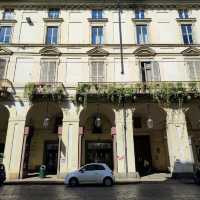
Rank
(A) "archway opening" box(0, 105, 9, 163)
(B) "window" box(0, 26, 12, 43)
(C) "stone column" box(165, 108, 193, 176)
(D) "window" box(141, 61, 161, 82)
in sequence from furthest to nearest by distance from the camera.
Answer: (B) "window" box(0, 26, 12, 43) < (A) "archway opening" box(0, 105, 9, 163) < (D) "window" box(141, 61, 161, 82) < (C) "stone column" box(165, 108, 193, 176)

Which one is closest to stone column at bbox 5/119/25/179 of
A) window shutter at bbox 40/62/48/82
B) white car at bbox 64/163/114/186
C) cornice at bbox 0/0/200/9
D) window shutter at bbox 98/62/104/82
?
window shutter at bbox 40/62/48/82

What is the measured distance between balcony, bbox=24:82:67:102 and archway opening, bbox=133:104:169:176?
23.9ft

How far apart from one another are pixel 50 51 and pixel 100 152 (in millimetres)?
10477

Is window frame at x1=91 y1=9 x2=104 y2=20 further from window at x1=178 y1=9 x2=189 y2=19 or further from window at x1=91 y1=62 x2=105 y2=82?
window at x1=178 y1=9 x2=189 y2=19

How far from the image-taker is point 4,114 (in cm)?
1994

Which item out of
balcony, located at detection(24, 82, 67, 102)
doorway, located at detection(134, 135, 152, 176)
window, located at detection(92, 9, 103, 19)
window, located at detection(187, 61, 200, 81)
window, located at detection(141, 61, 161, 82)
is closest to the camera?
balcony, located at detection(24, 82, 67, 102)

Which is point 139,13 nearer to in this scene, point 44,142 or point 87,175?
point 44,142

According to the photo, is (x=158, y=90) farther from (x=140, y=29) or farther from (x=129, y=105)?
(x=140, y=29)

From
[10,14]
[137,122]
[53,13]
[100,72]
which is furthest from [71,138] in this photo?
[10,14]

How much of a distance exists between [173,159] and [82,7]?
16907 mm

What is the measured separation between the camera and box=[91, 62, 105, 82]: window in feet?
62.0

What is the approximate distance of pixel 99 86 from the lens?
17.7 metres

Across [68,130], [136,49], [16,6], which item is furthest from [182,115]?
[16,6]

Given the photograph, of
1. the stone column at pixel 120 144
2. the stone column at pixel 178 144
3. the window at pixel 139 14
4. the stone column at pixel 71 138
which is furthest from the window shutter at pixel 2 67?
the stone column at pixel 178 144
